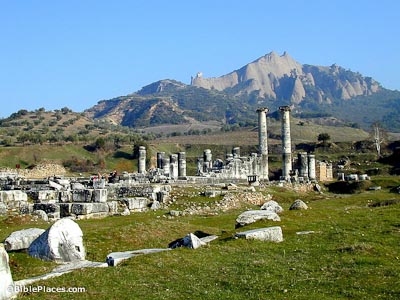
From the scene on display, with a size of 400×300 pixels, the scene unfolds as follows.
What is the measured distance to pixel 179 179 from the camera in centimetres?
5791

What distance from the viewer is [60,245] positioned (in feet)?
64.7

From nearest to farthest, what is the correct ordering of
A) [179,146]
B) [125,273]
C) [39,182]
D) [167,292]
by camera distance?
[167,292]
[125,273]
[39,182]
[179,146]

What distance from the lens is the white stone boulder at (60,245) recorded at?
19.6 meters

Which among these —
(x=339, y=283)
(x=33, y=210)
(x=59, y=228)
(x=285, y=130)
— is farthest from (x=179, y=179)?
(x=339, y=283)

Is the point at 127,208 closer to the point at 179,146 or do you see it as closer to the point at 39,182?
the point at 39,182

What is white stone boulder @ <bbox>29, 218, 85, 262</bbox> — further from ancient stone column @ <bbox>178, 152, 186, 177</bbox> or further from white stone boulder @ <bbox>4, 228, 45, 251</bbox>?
ancient stone column @ <bbox>178, 152, 186, 177</bbox>

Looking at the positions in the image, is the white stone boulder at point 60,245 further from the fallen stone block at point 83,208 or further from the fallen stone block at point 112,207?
the fallen stone block at point 112,207

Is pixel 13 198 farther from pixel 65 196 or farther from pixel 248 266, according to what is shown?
pixel 248 266

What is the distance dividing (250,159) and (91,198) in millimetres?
35675

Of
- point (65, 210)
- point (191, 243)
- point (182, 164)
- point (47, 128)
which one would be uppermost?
point (47, 128)

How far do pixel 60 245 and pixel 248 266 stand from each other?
6106 mm

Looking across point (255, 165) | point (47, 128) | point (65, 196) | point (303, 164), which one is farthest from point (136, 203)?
point (47, 128)

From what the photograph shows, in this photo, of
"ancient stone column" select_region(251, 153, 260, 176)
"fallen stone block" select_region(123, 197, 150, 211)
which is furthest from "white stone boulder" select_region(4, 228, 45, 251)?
"ancient stone column" select_region(251, 153, 260, 176)

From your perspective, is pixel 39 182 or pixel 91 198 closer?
pixel 91 198
